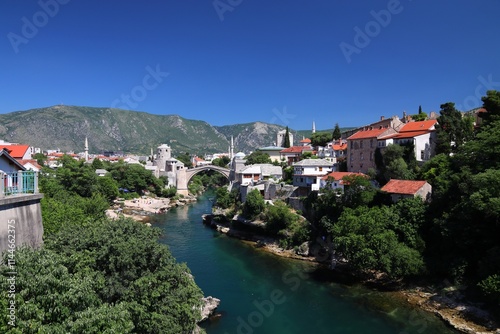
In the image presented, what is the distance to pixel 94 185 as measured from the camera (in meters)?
46.6

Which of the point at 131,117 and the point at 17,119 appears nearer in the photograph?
the point at 17,119

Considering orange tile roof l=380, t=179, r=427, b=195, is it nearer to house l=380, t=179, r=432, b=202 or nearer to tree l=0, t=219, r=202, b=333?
house l=380, t=179, r=432, b=202

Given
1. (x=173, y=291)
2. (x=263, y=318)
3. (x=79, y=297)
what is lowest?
(x=263, y=318)

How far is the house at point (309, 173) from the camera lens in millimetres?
36125

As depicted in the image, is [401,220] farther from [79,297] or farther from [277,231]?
[79,297]

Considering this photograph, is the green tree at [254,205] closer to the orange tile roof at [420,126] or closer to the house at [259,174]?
the house at [259,174]

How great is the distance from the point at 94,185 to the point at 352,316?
129 feet

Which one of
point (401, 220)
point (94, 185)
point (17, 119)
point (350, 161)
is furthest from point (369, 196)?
point (17, 119)

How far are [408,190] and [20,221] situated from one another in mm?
24316

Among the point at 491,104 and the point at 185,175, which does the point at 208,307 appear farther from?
the point at 185,175

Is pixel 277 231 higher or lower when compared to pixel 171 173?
lower

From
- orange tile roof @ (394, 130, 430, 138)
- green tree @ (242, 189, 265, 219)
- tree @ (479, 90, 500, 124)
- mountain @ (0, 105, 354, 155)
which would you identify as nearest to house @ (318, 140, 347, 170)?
orange tile roof @ (394, 130, 430, 138)

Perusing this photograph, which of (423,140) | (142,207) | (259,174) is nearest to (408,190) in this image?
(423,140)

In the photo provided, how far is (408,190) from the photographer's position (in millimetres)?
25469
